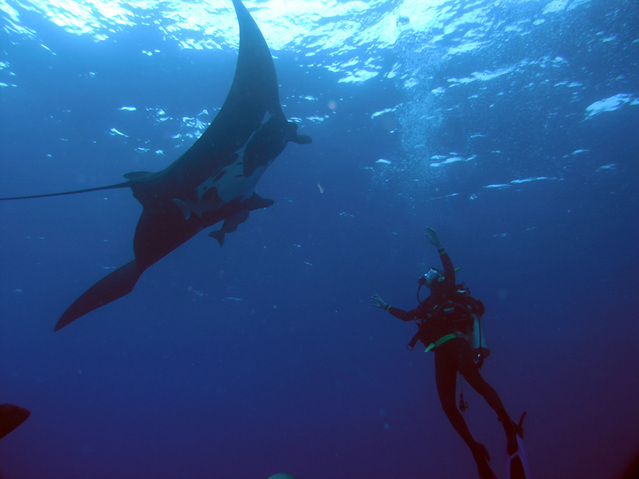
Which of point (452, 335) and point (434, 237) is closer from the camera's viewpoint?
point (452, 335)

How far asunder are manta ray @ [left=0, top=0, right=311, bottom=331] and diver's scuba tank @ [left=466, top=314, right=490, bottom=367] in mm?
3900

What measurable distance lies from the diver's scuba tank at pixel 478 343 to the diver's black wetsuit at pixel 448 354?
0.10m

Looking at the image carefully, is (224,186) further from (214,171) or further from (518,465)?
(518,465)

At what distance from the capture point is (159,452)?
191ft

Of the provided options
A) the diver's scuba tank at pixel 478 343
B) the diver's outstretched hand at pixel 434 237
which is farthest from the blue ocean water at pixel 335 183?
the diver's outstretched hand at pixel 434 237

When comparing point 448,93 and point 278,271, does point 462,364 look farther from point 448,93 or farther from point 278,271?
point 278,271

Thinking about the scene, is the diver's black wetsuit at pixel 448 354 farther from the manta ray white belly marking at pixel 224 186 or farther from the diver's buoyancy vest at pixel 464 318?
the manta ray white belly marking at pixel 224 186

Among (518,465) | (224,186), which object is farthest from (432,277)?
(224,186)

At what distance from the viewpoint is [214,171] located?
379cm

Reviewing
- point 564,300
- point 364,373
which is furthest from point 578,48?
point 364,373

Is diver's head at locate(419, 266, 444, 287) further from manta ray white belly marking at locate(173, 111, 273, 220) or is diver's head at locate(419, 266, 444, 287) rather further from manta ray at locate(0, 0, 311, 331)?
manta ray white belly marking at locate(173, 111, 273, 220)

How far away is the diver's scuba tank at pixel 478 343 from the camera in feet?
17.6

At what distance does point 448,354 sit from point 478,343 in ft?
1.65

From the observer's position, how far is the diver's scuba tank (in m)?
5.36
